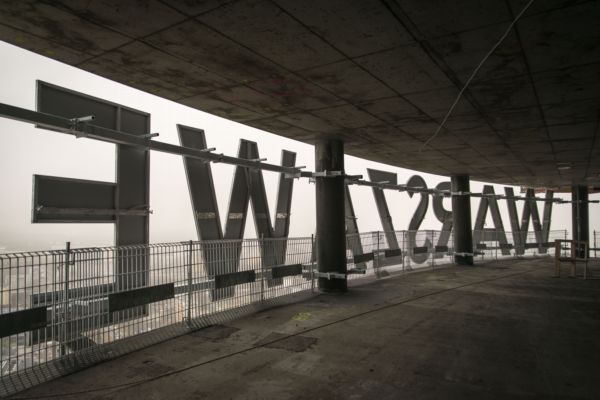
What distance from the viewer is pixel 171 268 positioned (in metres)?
6.18

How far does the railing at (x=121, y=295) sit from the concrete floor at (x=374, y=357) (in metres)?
0.40

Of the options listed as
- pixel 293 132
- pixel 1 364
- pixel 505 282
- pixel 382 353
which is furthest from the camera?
pixel 505 282

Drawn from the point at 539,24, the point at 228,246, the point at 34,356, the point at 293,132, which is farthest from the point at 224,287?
the point at 539,24

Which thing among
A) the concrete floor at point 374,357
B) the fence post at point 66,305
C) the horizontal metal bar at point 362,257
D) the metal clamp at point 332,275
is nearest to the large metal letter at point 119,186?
the fence post at point 66,305

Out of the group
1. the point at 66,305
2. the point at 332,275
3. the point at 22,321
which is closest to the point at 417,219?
the point at 332,275

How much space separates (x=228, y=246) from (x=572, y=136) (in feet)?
30.0

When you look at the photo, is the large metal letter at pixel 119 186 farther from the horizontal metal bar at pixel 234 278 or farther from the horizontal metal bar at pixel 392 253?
the horizontal metal bar at pixel 392 253

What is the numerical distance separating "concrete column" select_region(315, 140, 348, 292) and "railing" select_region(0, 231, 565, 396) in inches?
26.9

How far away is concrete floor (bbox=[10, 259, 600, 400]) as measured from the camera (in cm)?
404

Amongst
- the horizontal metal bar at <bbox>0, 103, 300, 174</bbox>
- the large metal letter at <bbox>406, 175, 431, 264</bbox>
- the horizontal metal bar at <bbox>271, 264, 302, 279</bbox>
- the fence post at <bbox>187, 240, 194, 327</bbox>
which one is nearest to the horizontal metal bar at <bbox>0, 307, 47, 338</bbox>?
the fence post at <bbox>187, 240, 194, 327</bbox>

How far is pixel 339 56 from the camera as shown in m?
5.09

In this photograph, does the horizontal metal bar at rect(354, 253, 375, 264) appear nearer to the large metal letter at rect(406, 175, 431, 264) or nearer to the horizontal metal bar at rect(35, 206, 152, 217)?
the large metal letter at rect(406, 175, 431, 264)

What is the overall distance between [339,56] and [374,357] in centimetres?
410

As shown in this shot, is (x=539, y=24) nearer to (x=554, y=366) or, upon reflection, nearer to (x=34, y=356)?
(x=554, y=366)
